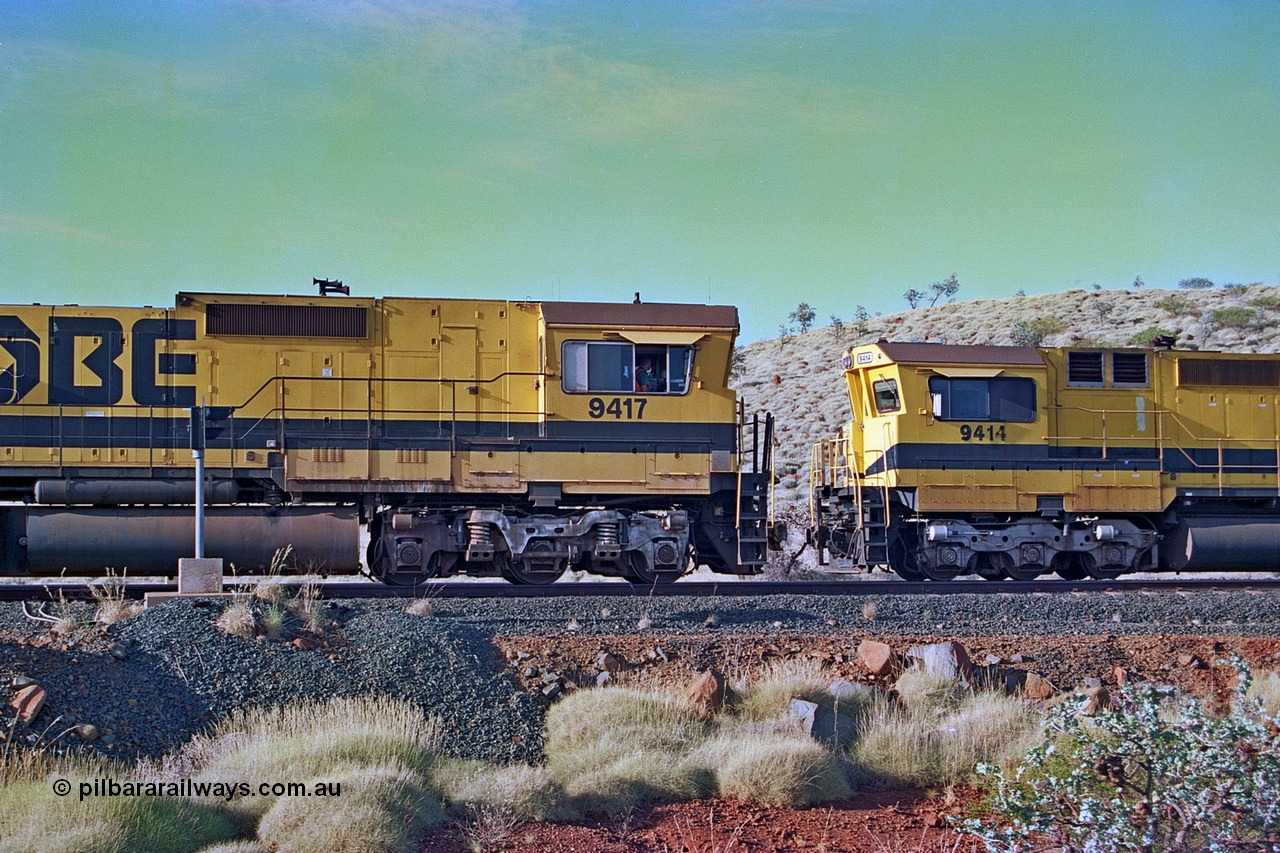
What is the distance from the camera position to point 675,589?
14047 mm

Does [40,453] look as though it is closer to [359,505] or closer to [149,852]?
[359,505]

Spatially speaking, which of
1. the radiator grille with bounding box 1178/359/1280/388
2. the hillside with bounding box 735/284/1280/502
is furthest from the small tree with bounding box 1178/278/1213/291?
the radiator grille with bounding box 1178/359/1280/388

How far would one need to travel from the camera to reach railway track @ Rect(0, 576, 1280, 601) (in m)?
12.9

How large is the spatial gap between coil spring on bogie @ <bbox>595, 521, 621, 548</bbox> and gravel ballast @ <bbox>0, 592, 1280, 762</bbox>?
64.6 inches

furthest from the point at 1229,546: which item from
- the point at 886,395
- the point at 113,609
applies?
the point at 113,609

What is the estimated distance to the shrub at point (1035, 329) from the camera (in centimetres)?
4159

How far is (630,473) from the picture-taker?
14.2 metres

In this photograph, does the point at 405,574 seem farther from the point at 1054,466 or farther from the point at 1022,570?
the point at 1054,466

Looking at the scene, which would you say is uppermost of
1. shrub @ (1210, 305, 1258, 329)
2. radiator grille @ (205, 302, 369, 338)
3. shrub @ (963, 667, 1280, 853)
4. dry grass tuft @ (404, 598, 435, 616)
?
shrub @ (1210, 305, 1258, 329)

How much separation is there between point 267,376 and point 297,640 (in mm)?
5706

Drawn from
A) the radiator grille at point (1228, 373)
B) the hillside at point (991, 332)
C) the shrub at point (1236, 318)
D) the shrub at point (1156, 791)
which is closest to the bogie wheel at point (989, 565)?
the radiator grille at point (1228, 373)

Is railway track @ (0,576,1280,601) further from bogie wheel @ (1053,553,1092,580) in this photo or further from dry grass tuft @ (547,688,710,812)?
dry grass tuft @ (547,688,710,812)

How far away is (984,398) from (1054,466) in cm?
148
